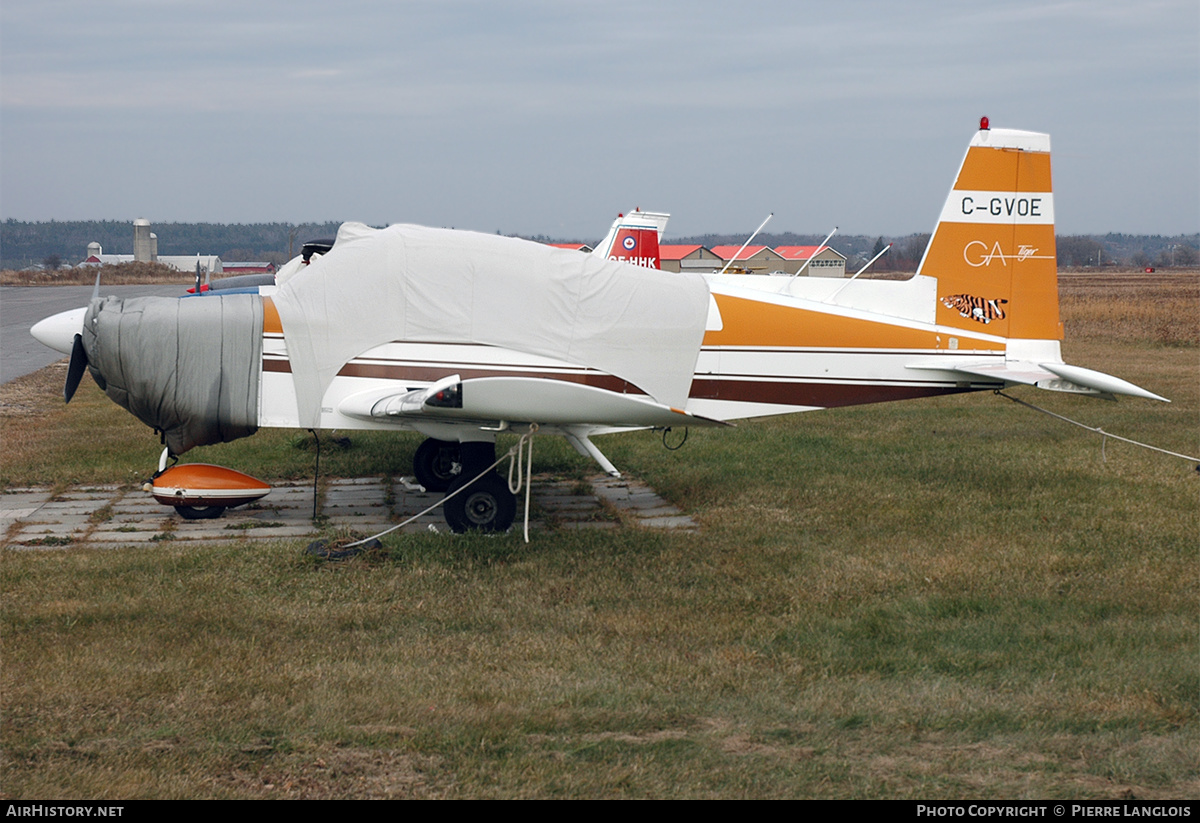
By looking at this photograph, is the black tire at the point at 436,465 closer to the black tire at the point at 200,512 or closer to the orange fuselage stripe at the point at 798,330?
the black tire at the point at 200,512

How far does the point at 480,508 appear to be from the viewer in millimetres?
7719

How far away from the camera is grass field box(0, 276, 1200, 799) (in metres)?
3.85

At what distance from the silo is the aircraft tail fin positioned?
104m

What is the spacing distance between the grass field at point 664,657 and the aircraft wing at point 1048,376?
37.3 inches

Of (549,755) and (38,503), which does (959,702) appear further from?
(38,503)

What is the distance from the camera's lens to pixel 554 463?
1070 centimetres

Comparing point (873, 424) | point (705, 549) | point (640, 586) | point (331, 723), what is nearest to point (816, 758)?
point (331, 723)

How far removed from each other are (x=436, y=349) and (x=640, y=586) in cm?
256

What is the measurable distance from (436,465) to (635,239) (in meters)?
19.3

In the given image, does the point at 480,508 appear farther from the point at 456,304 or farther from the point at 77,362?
the point at 77,362

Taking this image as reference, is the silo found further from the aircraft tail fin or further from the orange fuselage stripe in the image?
the orange fuselage stripe

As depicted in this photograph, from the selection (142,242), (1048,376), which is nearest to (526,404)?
(1048,376)

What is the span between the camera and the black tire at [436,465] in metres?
9.23

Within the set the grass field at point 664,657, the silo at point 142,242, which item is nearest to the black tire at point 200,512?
the grass field at point 664,657
